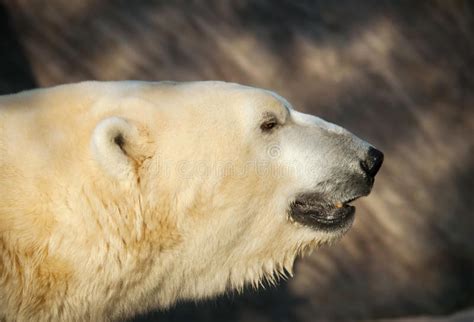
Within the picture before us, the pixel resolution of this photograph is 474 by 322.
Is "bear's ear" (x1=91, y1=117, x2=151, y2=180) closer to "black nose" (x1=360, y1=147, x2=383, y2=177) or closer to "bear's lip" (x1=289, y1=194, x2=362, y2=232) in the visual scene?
"bear's lip" (x1=289, y1=194, x2=362, y2=232)

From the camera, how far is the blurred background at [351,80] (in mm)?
5094

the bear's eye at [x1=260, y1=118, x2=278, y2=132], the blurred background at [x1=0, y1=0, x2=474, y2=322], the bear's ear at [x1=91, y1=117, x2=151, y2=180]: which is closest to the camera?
the bear's ear at [x1=91, y1=117, x2=151, y2=180]

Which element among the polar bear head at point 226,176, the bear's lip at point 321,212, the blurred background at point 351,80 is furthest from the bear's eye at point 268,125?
the blurred background at point 351,80

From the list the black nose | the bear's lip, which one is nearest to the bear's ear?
the bear's lip

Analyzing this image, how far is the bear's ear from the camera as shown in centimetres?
281

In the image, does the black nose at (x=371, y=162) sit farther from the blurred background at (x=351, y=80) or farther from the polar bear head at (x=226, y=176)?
the blurred background at (x=351, y=80)

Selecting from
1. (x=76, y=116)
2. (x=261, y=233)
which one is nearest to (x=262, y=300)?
(x=261, y=233)

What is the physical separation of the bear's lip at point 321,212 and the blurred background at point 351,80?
1.95 meters

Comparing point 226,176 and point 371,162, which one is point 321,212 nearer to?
point 371,162

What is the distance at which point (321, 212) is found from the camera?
333cm

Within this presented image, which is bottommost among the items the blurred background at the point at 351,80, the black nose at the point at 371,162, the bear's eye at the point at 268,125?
the blurred background at the point at 351,80

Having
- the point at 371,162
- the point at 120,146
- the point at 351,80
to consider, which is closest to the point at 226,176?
the point at 120,146

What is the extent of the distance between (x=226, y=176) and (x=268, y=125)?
0.31m

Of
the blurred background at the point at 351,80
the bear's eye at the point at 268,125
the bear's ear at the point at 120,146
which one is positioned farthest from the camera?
the blurred background at the point at 351,80
